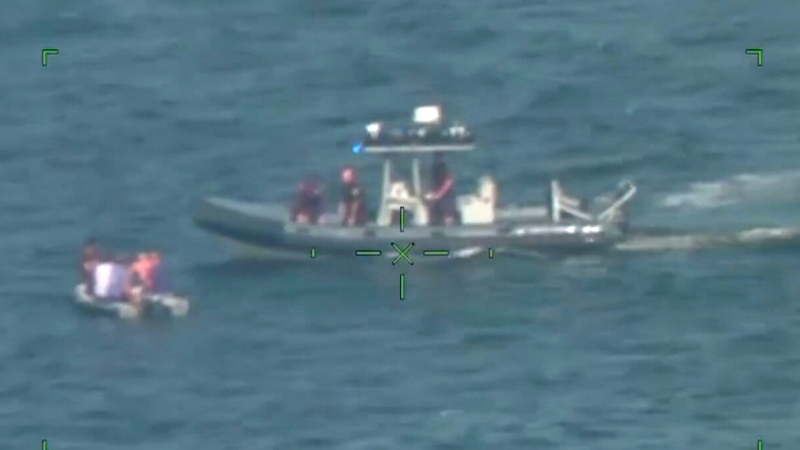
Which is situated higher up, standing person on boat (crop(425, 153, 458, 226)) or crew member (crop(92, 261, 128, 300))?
standing person on boat (crop(425, 153, 458, 226))

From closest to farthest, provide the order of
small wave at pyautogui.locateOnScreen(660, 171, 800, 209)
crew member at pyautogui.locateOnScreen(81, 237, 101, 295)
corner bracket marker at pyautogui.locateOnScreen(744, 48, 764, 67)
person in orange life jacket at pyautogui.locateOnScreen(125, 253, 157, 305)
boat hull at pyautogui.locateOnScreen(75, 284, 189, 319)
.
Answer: boat hull at pyautogui.locateOnScreen(75, 284, 189, 319)
person in orange life jacket at pyautogui.locateOnScreen(125, 253, 157, 305)
crew member at pyautogui.locateOnScreen(81, 237, 101, 295)
small wave at pyautogui.locateOnScreen(660, 171, 800, 209)
corner bracket marker at pyautogui.locateOnScreen(744, 48, 764, 67)

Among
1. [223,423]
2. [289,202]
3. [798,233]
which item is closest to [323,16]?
[289,202]

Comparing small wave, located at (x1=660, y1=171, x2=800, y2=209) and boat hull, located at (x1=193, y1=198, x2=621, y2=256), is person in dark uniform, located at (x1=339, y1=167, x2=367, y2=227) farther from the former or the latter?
small wave, located at (x1=660, y1=171, x2=800, y2=209)

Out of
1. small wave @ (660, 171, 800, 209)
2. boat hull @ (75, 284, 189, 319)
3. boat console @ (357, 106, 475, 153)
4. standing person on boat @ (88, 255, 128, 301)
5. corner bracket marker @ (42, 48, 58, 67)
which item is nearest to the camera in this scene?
boat hull @ (75, 284, 189, 319)

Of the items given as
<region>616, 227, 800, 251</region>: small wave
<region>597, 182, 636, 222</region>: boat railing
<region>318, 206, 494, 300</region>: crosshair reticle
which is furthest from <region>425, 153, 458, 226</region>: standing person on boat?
<region>616, 227, 800, 251</region>: small wave

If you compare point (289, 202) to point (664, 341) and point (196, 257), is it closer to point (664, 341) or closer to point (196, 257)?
point (196, 257)

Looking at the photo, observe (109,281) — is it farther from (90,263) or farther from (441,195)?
(441,195)

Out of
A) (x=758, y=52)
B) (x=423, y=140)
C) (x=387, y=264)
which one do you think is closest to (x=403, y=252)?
(x=387, y=264)
